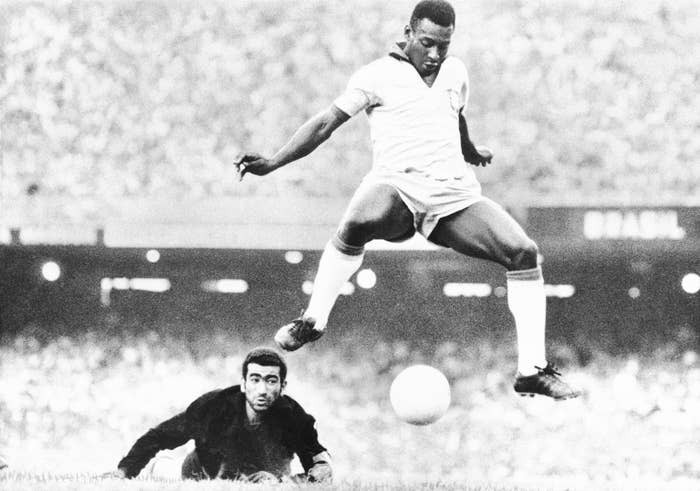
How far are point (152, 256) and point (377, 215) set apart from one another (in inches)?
155

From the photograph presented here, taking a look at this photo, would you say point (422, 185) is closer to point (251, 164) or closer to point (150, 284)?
point (251, 164)

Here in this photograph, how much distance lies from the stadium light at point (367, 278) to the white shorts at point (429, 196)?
12.5 feet

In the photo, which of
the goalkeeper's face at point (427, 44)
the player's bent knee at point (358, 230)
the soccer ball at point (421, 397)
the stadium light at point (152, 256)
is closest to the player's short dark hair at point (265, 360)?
the soccer ball at point (421, 397)

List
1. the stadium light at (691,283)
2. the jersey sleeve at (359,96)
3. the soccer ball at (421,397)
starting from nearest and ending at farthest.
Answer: the jersey sleeve at (359,96)
the soccer ball at (421,397)
the stadium light at (691,283)

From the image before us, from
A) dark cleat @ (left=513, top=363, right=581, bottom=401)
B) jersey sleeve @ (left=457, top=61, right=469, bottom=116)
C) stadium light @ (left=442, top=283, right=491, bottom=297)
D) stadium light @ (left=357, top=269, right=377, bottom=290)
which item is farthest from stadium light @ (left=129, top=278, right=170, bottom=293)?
dark cleat @ (left=513, top=363, right=581, bottom=401)

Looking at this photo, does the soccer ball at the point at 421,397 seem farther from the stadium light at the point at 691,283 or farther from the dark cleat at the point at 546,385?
the stadium light at the point at 691,283

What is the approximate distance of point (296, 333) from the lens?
3.77m

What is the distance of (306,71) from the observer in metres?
7.34

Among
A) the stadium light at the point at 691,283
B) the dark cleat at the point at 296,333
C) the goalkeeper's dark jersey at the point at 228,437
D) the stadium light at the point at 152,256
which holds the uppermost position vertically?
the stadium light at the point at 152,256

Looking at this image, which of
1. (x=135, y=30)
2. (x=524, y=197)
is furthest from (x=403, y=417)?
(x=135, y=30)

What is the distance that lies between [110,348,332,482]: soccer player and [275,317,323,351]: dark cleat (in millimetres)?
1228

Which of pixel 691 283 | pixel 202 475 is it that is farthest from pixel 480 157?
pixel 691 283

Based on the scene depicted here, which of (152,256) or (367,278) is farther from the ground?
(152,256)

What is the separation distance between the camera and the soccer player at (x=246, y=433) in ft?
16.2
